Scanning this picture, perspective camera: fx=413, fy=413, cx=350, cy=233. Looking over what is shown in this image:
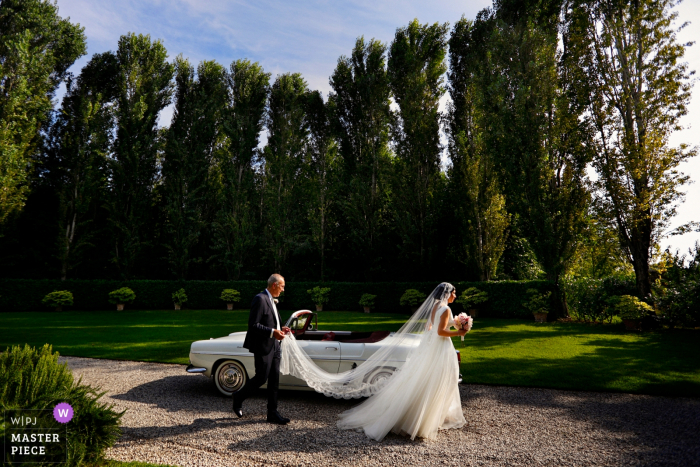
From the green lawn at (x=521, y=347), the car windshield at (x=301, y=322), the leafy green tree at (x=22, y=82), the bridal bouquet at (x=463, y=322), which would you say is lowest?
the green lawn at (x=521, y=347)

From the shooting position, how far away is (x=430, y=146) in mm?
24156

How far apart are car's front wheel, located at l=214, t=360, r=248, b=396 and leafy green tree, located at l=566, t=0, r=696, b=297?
50.3 ft

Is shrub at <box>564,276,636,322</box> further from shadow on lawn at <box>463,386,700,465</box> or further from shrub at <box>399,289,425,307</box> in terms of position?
shadow on lawn at <box>463,386,700,465</box>

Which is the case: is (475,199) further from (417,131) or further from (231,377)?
(231,377)

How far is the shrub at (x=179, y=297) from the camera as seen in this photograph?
24.1 m

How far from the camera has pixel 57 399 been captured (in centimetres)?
348

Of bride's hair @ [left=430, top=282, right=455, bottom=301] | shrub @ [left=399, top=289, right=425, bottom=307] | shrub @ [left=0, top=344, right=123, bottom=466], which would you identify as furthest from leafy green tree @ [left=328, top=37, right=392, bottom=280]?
shrub @ [left=0, top=344, right=123, bottom=466]

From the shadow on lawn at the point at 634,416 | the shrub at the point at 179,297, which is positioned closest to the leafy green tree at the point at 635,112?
the shadow on lawn at the point at 634,416

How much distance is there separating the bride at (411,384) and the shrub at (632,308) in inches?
481

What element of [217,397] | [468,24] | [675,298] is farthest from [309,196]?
[217,397]

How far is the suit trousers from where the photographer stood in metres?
5.32

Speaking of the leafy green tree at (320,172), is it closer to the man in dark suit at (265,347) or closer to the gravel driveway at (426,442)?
the gravel driveway at (426,442)

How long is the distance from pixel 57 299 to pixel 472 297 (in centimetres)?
2210

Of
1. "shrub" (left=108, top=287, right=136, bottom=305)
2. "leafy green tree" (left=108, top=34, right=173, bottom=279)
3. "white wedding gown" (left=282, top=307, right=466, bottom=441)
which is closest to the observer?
"white wedding gown" (left=282, top=307, right=466, bottom=441)
